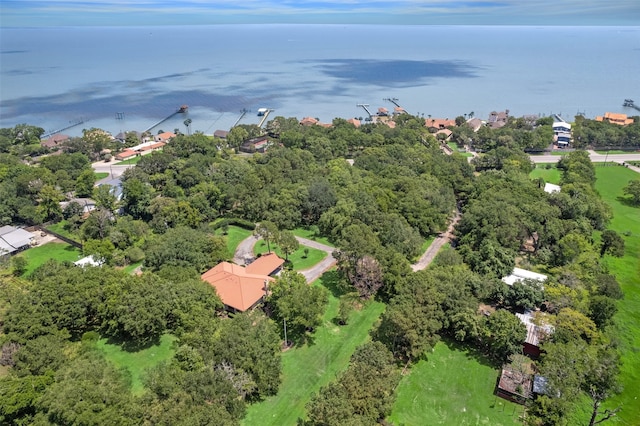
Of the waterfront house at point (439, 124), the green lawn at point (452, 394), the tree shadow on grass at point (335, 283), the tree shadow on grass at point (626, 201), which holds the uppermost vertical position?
the waterfront house at point (439, 124)

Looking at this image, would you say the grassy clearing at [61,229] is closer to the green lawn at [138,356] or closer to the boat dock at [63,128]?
the green lawn at [138,356]

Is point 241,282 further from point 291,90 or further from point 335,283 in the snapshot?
point 291,90

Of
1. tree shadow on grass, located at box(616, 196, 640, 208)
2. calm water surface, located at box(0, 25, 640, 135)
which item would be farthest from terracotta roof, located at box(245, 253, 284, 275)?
calm water surface, located at box(0, 25, 640, 135)

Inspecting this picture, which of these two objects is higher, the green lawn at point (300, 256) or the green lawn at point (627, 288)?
the green lawn at point (627, 288)

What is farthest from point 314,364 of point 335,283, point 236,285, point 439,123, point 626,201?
point 439,123

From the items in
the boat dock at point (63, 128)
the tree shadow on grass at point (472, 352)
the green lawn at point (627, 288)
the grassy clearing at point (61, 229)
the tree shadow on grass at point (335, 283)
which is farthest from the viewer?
the boat dock at point (63, 128)

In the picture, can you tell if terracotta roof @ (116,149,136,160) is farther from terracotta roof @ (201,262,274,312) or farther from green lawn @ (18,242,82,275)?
terracotta roof @ (201,262,274,312)

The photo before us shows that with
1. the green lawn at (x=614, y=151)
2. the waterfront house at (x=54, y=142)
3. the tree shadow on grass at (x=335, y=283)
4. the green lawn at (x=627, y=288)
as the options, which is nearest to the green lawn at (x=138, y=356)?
the tree shadow on grass at (x=335, y=283)
